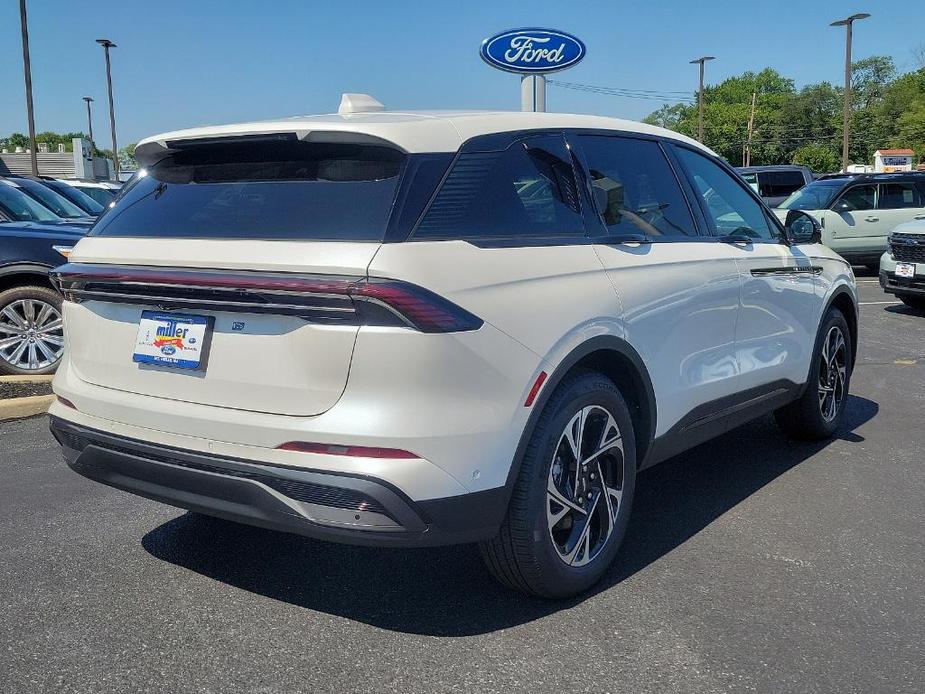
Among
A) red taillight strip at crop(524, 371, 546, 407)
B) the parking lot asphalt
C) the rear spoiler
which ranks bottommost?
the parking lot asphalt

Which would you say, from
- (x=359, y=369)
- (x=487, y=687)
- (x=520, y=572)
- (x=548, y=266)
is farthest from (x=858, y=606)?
(x=359, y=369)

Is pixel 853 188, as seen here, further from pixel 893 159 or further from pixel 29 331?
pixel 893 159

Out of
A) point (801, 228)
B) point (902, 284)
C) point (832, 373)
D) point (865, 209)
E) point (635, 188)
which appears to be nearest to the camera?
point (635, 188)

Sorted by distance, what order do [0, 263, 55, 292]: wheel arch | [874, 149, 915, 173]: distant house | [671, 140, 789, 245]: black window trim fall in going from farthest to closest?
1. [874, 149, 915, 173]: distant house
2. [0, 263, 55, 292]: wheel arch
3. [671, 140, 789, 245]: black window trim

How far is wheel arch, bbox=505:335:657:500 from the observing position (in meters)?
2.95

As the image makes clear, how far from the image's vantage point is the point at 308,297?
8.73 ft

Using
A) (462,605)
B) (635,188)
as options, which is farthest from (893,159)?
(462,605)

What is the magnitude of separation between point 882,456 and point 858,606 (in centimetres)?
219

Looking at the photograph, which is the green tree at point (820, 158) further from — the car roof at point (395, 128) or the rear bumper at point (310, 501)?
the rear bumper at point (310, 501)

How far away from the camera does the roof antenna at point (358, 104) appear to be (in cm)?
347

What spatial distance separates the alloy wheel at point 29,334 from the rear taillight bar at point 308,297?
439 cm

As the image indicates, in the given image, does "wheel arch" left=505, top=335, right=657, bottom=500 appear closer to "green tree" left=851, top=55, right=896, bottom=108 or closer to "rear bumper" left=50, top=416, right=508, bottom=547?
"rear bumper" left=50, top=416, right=508, bottom=547

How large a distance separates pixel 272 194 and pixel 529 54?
37.9 feet

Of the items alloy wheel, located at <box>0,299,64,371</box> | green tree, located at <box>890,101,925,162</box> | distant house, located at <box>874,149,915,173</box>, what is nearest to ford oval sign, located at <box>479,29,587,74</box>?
alloy wheel, located at <box>0,299,64,371</box>
